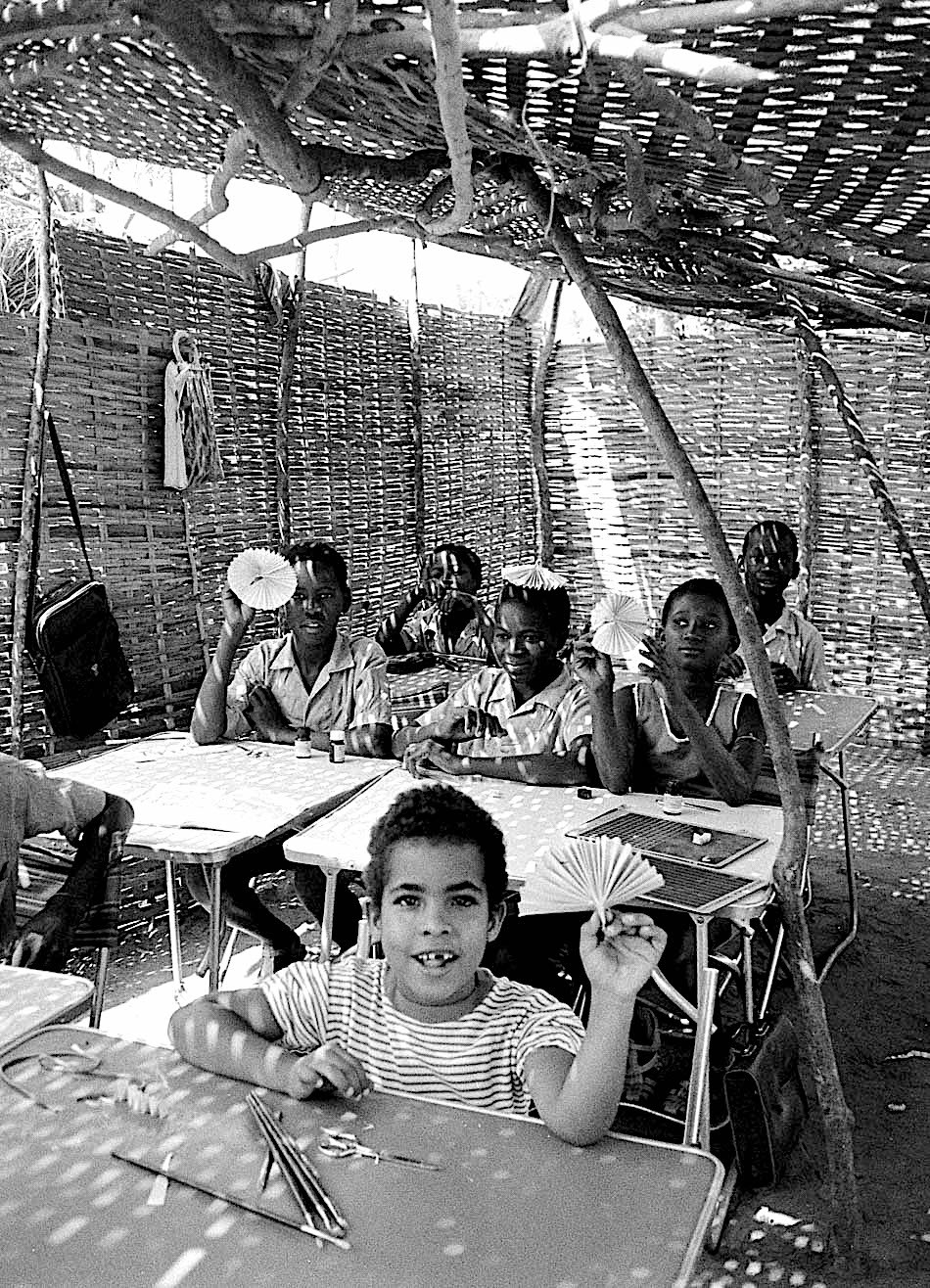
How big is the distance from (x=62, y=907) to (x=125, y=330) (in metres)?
2.98

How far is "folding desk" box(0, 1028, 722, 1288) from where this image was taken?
124 centimetres

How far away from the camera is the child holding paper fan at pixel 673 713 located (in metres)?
3.70

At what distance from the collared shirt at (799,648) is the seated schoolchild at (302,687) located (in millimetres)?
2185

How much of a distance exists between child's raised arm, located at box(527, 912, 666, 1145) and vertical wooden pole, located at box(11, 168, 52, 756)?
329 cm

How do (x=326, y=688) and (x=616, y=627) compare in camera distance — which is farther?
(x=326, y=688)

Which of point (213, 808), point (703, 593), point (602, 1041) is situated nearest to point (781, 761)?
point (703, 593)

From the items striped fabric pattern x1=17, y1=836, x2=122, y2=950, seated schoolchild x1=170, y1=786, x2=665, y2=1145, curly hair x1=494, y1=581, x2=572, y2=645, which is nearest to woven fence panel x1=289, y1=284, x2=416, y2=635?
curly hair x1=494, y1=581, x2=572, y2=645

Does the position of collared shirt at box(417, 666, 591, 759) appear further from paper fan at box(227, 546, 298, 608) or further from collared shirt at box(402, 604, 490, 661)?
collared shirt at box(402, 604, 490, 661)

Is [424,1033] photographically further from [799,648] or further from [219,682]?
[799,648]

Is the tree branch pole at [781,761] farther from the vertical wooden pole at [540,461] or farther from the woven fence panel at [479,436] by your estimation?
the vertical wooden pole at [540,461]

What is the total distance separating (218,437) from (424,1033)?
4341 mm

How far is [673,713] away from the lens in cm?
358

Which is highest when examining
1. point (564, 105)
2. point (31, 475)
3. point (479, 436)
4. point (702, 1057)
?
point (564, 105)

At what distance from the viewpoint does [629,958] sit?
1.61 meters
